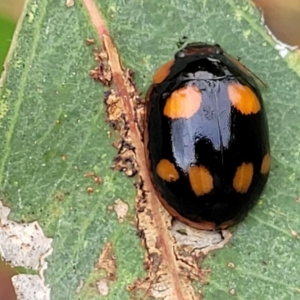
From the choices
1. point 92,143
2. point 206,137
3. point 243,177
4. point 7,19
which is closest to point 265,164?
point 243,177

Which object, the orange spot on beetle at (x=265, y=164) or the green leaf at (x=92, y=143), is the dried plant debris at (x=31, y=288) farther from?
the orange spot on beetle at (x=265, y=164)

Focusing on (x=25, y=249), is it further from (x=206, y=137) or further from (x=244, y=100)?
(x=244, y=100)

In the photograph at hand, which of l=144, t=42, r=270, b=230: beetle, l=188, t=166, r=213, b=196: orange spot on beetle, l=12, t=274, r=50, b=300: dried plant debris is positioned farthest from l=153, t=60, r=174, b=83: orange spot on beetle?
l=12, t=274, r=50, b=300: dried plant debris

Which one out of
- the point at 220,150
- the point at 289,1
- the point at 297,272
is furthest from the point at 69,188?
the point at 289,1

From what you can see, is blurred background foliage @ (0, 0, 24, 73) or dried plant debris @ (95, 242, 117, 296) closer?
dried plant debris @ (95, 242, 117, 296)

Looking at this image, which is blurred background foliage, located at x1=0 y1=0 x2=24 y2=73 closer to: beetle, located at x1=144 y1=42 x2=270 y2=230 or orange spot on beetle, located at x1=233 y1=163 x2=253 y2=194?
beetle, located at x1=144 y1=42 x2=270 y2=230

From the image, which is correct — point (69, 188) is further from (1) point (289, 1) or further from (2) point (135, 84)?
(1) point (289, 1)
